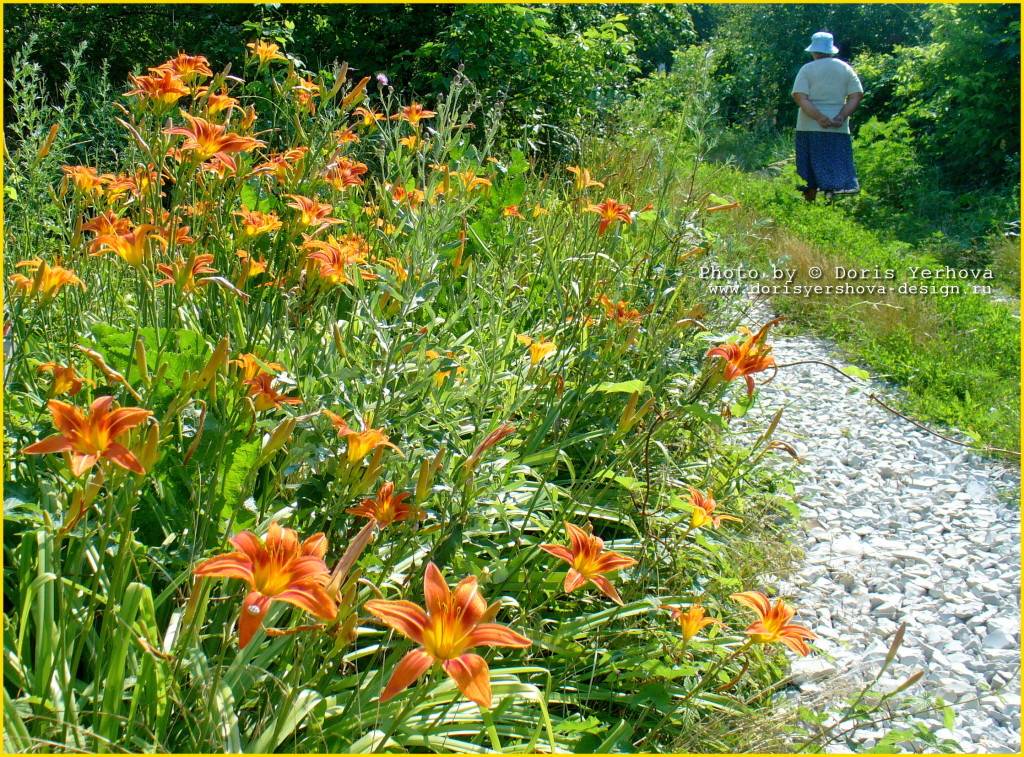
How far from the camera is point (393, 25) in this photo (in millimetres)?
6312

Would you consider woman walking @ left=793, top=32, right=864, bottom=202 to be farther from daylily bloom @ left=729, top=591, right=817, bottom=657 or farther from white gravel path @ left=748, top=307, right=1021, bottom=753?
daylily bloom @ left=729, top=591, right=817, bottom=657

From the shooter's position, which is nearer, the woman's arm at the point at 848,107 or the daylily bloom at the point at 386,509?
the daylily bloom at the point at 386,509

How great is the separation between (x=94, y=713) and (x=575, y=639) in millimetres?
1045

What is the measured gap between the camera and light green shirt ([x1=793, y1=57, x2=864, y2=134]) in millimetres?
7930

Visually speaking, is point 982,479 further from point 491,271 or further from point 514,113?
point 514,113

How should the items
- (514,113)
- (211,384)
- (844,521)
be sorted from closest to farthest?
(211,384)
(844,521)
(514,113)

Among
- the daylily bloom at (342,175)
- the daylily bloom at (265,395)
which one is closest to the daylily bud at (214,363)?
the daylily bloom at (265,395)

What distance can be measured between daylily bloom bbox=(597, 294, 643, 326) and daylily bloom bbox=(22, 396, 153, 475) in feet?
5.14

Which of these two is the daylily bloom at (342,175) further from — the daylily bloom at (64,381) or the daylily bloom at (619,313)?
the daylily bloom at (64,381)

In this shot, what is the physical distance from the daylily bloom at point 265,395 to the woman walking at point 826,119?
7618mm

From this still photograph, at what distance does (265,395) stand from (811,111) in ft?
25.2

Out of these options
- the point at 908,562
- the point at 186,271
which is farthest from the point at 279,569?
the point at 908,562

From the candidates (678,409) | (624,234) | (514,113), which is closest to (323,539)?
(678,409)

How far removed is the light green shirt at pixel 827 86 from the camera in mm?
7930
